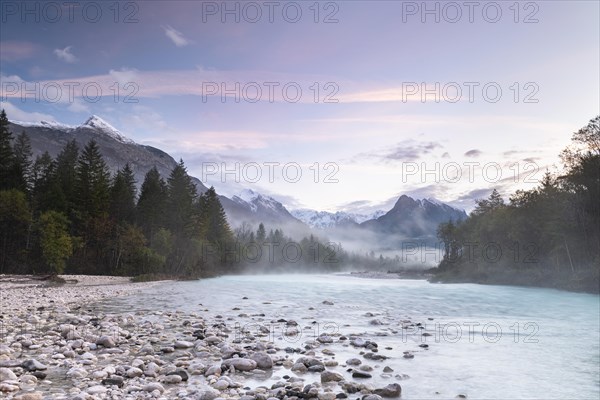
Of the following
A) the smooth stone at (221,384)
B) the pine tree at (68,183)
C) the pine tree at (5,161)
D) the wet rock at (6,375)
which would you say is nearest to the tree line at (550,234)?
the smooth stone at (221,384)

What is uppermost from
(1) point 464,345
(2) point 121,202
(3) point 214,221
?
(2) point 121,202

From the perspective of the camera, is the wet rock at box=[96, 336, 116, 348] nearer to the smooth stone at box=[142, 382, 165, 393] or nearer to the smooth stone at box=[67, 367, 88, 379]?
the smooth stone at box=[67, 367, 88, 379]

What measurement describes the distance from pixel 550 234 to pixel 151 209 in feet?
220

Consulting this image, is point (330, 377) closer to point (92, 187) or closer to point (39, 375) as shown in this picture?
point (39, 375)

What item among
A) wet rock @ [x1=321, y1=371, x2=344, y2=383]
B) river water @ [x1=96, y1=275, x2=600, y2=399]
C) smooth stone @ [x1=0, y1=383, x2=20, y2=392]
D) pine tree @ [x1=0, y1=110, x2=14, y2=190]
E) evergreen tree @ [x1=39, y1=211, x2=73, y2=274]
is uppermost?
pine tree @ [x1=0, y1=110, x2=14, y2=190]

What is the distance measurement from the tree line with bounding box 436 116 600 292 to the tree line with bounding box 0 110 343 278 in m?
52.6

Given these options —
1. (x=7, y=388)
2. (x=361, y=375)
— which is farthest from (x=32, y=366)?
(x=361, y=375)

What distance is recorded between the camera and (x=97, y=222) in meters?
61.0

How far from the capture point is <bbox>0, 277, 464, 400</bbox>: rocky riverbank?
304 inches

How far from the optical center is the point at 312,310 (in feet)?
78.2

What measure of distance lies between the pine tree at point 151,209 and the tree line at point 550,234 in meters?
59.1

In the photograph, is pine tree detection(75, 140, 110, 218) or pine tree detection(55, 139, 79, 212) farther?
pine tree detection(75, 140, 110, 218)

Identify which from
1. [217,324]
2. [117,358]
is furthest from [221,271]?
[117,358]

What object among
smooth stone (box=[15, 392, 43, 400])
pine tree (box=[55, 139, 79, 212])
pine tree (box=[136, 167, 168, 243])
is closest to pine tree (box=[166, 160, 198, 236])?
pine tree (box=[136, 167, 168, 243])
